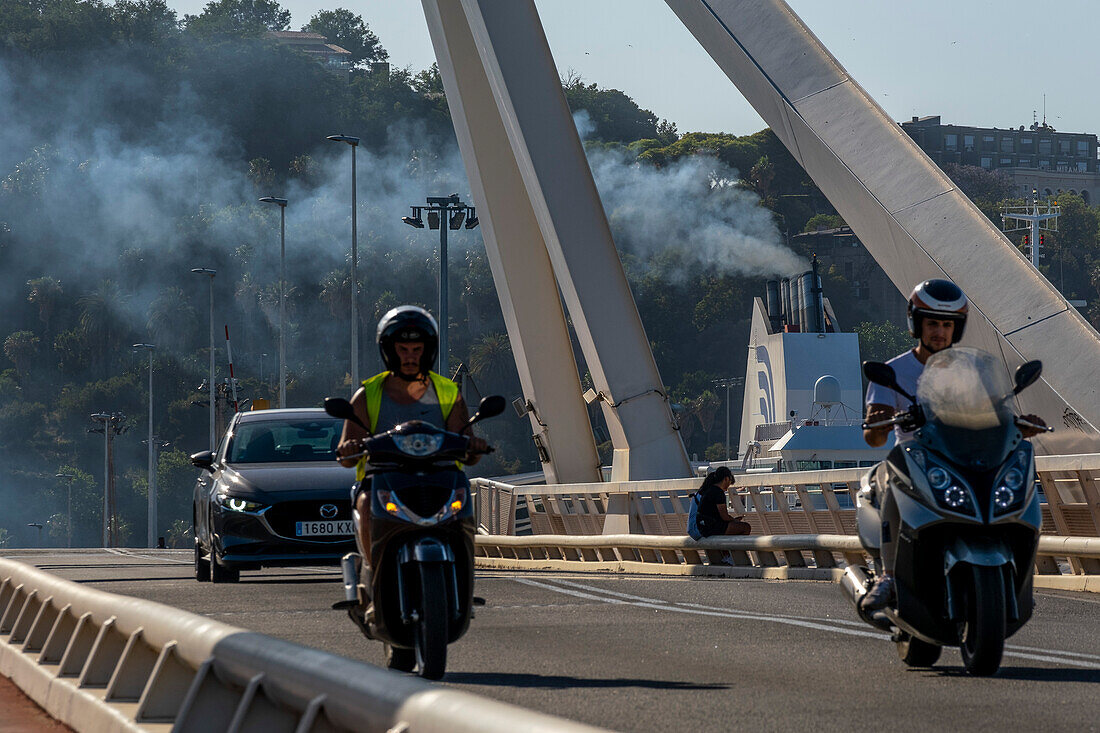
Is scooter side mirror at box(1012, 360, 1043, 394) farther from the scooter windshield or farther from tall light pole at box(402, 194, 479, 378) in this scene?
tall light pole at box(402, 194, 479, 378)

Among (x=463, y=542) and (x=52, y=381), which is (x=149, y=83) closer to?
(x=52, y=381)

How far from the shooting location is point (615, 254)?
22.4m

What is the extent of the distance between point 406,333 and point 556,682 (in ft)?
5.20

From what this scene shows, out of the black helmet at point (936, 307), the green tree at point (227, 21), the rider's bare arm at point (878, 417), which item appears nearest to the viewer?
the rider's bare arm at point (878, 417)

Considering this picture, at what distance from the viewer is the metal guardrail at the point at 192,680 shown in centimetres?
360

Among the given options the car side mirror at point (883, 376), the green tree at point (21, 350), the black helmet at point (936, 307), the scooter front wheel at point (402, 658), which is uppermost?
the black helmet at point (936, 307)

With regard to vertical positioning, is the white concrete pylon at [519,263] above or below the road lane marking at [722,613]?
above

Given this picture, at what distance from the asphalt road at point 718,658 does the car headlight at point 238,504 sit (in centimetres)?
71

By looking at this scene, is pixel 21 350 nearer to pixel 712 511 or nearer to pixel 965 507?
pixel 712 511

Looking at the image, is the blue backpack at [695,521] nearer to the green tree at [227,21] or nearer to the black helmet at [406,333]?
the black helmet at [406,333]

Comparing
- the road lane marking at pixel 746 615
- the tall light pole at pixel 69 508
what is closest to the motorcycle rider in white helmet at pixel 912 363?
the road lane marking at pixel 746 615

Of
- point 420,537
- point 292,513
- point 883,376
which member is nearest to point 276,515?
point 292,513

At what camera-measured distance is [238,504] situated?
14242 mm

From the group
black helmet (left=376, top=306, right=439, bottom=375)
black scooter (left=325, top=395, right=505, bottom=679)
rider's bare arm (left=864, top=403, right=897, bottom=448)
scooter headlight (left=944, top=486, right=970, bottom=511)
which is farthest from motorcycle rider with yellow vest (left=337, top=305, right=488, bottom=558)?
scooter headlight (left=944, top=486, right=970, bottom=511)
